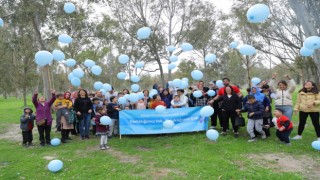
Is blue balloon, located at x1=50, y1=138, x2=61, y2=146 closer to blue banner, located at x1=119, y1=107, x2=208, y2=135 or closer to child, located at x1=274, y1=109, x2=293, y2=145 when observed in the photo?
blue banner, located at x1=119, y1=107, x2=208, y2=135

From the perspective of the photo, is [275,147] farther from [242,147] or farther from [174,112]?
[174,112]

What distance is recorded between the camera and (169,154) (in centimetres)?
681

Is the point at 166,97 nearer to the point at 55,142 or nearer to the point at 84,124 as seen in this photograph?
the point at 84,124

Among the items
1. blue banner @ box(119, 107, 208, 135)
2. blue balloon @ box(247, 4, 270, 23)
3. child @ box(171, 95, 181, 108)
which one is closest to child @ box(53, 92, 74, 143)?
blue banner @ box(119, 107, 208, 135)

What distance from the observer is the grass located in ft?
17.9

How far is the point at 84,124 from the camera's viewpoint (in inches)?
360

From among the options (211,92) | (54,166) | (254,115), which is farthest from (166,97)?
(54,166)

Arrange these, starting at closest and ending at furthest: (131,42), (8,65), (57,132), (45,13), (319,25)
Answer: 1. (319,25)
2. (57,132)
3. (45,13)
4. (131,42)
5. (8,65)

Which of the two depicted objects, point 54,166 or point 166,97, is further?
point 166,97

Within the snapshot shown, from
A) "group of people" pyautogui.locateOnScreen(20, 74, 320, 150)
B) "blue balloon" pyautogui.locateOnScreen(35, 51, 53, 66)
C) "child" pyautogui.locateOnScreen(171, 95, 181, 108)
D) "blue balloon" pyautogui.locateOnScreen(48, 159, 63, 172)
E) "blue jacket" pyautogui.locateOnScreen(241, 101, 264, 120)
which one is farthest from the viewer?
"child" pyautogui.locateOnScreen(171, 95, 181, 108)

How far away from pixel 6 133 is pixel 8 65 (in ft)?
82.0

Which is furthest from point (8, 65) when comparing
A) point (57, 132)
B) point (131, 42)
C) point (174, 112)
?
point (174, 112)

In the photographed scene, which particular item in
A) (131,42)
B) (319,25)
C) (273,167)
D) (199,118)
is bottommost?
(273,167)

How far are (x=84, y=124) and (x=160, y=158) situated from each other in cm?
363
